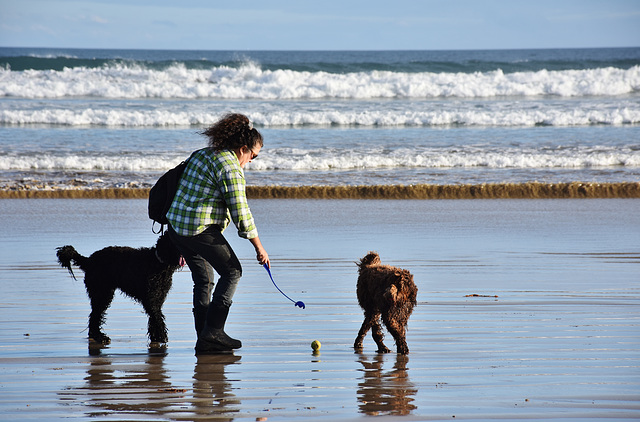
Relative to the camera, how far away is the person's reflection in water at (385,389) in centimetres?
355

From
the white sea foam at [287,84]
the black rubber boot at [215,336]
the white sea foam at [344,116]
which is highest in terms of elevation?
the white sea foam at [287,84]

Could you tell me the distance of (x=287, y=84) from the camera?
28922 mm

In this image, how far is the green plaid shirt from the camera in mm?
4500

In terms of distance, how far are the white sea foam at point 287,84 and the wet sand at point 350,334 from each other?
61.2 ft

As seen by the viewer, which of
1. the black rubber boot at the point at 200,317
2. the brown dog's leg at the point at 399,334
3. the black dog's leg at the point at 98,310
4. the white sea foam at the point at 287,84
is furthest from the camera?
the white sea foam at the point at 287,84

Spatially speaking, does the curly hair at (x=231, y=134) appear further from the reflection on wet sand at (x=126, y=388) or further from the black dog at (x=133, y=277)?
the reflection on wet sand at (x=126, y=388)

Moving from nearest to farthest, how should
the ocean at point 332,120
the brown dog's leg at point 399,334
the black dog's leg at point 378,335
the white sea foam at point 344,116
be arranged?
1. the brown dog's leg at point 399,334
2. the black dog's leg at point 378,335
3. the ocean at point 332,120
4. the white sea foam at point 344,116

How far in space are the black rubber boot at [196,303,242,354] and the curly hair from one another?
3.48 ft

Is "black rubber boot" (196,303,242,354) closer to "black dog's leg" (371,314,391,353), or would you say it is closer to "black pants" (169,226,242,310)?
"black pants" (169,226,242,310)

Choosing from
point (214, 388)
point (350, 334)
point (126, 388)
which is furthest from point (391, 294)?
point (126, 388)

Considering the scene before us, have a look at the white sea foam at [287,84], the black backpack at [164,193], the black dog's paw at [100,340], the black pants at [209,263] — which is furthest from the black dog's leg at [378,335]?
the white sea foam at [287,84]

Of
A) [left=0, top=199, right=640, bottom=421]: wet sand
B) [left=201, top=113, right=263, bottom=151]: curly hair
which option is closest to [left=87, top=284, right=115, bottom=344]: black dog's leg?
[left=0, top=199, right=640, bottom=421]: wet sand

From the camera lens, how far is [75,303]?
240 inches

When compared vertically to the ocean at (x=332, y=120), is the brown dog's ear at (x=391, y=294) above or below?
below
